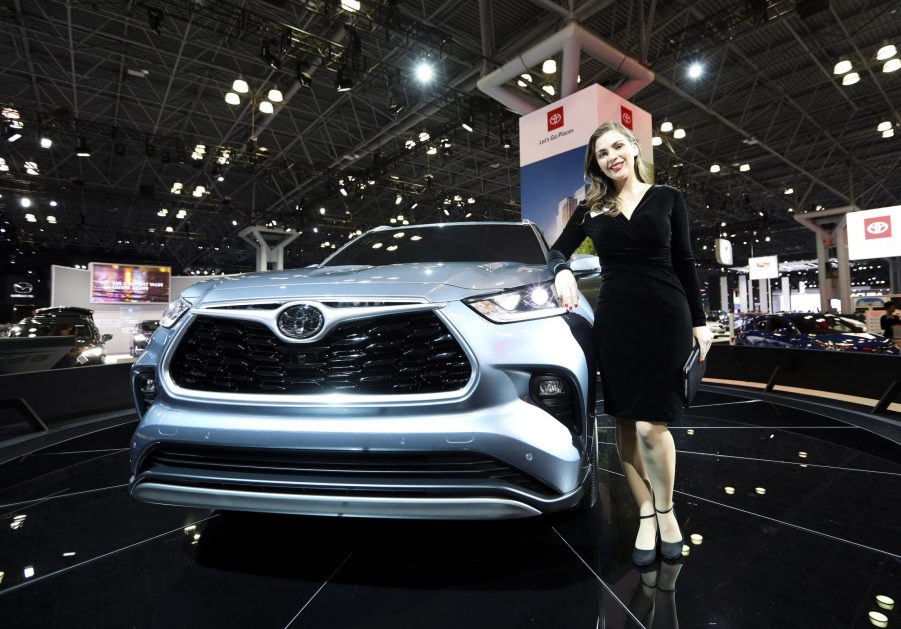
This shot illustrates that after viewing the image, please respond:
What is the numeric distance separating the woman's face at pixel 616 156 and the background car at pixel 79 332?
26.6ft

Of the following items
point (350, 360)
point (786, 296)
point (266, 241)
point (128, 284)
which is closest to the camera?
point (350, 360)

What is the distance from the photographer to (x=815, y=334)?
820 cm

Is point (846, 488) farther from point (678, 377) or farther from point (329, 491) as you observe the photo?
point (329, 491)

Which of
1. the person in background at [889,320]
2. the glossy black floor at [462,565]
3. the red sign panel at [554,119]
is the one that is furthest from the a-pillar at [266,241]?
the person in background at [889,320]

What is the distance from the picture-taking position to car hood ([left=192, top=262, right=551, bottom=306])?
1.43 m

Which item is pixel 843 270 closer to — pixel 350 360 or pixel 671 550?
pixel 671 550

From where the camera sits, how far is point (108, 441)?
3510mm

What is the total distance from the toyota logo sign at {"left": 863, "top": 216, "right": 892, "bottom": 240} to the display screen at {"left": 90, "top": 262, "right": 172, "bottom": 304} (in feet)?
72.7

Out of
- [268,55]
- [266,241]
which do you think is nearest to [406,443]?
[268,55]

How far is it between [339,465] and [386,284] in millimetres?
559

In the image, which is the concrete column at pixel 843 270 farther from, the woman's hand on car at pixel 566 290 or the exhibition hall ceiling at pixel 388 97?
the woman's hand on car at pixel 566 290

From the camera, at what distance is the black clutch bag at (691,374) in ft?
5.00

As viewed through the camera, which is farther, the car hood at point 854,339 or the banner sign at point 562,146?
the car hood at point 854,339

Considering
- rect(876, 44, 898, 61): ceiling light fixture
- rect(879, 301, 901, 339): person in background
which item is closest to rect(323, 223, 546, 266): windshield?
rect(876, 44, 898, 61): ceiling light fixture
